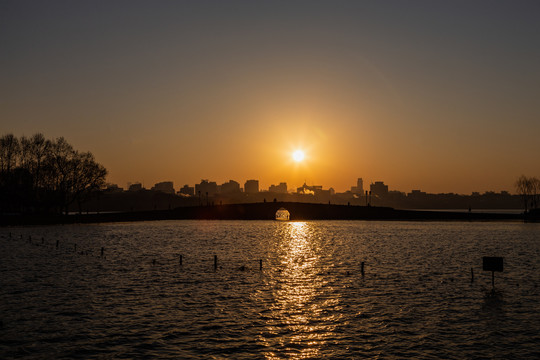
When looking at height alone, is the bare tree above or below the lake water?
above

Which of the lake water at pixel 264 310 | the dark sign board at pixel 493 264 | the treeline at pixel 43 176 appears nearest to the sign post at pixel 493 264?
the dark sign board at pixel 493 264

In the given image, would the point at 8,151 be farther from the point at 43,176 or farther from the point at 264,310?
the point at 264,310

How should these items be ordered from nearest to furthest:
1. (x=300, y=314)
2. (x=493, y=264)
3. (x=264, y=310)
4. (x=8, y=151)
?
(x=300, y=314)
(x=264, y=310)
(x=493, y=264)
(x=8, y=151)

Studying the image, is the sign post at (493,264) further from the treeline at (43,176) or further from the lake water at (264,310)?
the treeline at (43,176)

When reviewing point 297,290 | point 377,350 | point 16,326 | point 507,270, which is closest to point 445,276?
point 507,270

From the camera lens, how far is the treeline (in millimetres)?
144250

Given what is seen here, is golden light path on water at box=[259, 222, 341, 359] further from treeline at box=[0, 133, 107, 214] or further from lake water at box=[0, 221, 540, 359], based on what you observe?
treeline at box=[0, 133, 107, 214]

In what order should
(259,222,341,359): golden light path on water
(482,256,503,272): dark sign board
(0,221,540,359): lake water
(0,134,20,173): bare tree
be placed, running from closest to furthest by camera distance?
(0,221,540,359): lake water, (259,222,341,359): golden light path on water, (482,256,503,272): dark sign board, (0,134,20,173): bare tree

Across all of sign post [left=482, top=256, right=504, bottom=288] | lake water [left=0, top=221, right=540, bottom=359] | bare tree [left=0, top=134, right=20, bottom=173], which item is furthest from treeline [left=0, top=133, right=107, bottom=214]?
sign post [left=482, top=256, right=504, bottom=288]

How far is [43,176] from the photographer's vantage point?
493ft

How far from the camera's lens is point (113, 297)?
39.0 m

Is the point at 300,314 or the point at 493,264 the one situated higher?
the point at 493,264

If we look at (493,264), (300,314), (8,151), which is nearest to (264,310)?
(300,314)

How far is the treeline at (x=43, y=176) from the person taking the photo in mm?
144250
